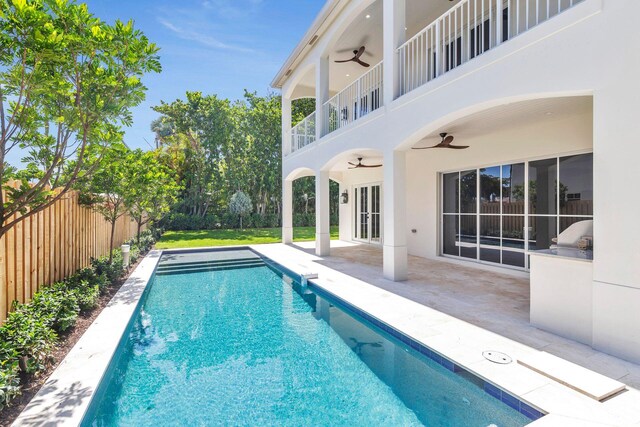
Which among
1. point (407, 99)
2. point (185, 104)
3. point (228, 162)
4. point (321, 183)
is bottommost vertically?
point (321, 183)

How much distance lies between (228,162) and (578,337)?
2464 cm

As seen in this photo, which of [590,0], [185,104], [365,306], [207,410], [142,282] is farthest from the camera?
[185,104]

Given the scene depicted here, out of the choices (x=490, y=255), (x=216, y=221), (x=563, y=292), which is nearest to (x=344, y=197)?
(x=490, y=255)

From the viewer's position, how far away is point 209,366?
470 centimetres

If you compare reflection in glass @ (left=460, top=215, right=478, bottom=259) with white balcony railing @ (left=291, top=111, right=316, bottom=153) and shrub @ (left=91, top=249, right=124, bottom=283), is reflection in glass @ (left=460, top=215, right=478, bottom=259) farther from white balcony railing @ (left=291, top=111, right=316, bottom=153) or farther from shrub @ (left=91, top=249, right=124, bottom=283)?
shrub @ (left=91, top=249, right=124, bottom=283)

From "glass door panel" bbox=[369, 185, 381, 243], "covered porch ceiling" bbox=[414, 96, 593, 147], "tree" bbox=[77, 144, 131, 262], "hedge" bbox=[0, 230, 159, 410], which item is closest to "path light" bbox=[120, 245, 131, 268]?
"tree" bbox=[77, 144, 131, 262]

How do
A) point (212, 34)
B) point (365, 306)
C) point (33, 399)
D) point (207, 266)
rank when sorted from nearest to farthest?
point (33, 399), point (365, 306), point (207, 266), point (212, 34)

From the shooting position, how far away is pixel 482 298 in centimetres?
659

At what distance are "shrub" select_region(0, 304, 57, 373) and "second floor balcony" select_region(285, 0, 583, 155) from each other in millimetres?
7636

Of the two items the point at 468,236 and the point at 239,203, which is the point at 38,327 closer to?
the point at 468,236

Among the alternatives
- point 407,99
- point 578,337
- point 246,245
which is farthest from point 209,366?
point 246,245

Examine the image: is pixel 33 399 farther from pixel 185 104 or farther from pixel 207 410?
pixel 185 104

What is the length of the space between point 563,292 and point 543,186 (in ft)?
14.2

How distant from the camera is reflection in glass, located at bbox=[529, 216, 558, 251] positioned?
313 inches
